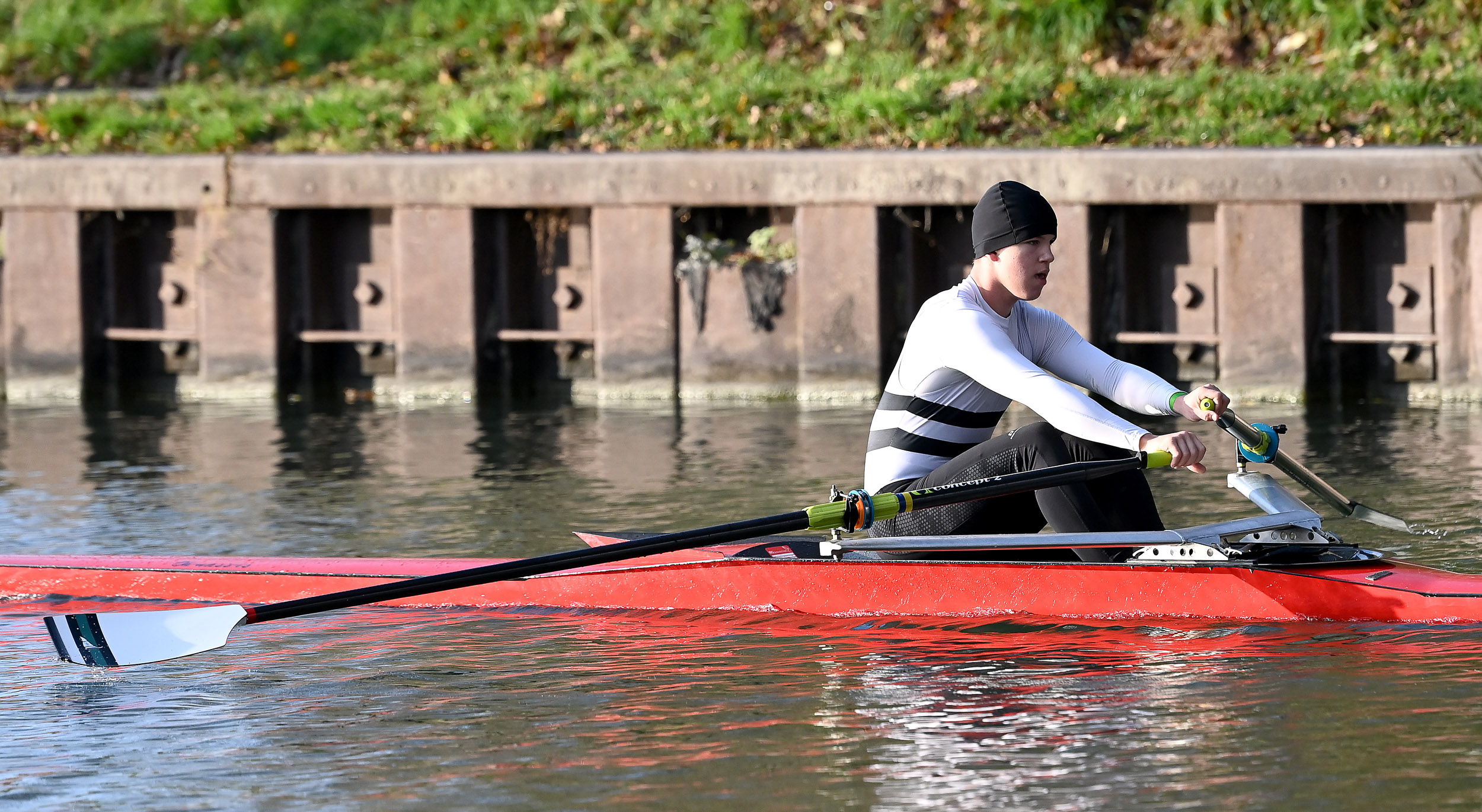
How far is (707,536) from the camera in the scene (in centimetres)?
575

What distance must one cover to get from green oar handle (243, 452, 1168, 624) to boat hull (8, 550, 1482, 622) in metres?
0.42

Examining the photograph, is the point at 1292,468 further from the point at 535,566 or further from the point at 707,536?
the point at 535,566

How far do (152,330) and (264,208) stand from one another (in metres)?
1.33

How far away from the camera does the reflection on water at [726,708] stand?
4.50m

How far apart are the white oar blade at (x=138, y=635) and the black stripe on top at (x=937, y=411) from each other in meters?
2.05

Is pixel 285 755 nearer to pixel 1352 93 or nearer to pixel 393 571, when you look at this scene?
pixel 393 571

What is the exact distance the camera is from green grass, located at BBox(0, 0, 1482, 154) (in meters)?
11.9

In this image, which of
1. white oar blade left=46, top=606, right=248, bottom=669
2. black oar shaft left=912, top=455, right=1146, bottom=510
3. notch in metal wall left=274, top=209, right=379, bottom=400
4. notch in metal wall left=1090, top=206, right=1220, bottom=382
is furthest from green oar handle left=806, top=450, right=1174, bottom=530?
notch in metal wall left=274, top=209, right=379, bottom=400

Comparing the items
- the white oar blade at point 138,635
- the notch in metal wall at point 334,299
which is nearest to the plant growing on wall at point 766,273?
the notch in metal wall at point 334,299

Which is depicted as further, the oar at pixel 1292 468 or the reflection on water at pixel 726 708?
the oar at pixel 1292 468

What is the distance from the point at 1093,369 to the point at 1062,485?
22.0 inches

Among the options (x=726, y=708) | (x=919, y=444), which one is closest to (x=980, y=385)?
(x=919, y=444)

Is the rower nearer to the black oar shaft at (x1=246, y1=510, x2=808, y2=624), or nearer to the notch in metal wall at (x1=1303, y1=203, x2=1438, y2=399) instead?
the black oar shaft at (x1=246, y1=510, x2=808, y2=624)

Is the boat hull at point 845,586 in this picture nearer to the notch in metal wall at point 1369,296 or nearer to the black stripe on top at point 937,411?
the black stripe on top at point 937,411
